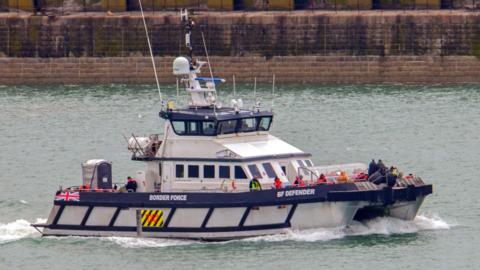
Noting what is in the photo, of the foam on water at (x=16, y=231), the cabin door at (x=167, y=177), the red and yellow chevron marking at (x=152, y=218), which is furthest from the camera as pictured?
the foam on water at (x=16, y=231)

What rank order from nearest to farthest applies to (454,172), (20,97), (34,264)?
(34,264), (454,172), (20,97)

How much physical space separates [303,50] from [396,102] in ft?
38.6

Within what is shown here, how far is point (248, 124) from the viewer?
47750 millimetres

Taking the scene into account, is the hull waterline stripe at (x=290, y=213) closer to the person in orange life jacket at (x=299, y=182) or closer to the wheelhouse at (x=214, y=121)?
the person in orange life jacket at (x=299, y=182)

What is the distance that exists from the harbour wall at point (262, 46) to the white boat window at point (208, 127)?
41024 millimetres

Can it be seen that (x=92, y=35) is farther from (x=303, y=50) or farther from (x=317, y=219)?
(x=317, y=219)

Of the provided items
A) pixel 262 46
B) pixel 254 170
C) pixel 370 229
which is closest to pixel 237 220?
pixel 254 170

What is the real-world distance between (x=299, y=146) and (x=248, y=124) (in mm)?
16171

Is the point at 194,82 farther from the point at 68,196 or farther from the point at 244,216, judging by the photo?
the point at 68,196

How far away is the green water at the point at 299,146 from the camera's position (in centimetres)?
4494

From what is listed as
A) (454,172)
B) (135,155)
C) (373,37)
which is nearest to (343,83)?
(373,37)

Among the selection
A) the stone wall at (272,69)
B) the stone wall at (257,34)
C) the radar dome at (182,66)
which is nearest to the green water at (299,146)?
the stone wall at (272,69)

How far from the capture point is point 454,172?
57938 millimetres

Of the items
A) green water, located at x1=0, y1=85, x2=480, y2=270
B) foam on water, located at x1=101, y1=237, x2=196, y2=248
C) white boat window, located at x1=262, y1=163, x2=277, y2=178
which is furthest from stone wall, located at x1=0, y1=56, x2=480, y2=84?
foam on water, located at x1=101, y1=237, x2=196, y2=248
